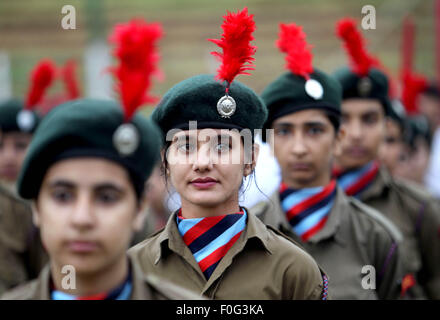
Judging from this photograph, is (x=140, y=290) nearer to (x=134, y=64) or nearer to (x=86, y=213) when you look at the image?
(x=86, y=213)

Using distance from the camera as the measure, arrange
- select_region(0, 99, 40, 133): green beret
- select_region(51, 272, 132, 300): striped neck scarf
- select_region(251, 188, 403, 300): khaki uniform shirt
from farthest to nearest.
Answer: select_region(0, 99, 40, 133): green beret, select_region(251, 188, 403, 300): khaki uniform shirt, select_region(51, 272, 132, 300): striped neck scarf

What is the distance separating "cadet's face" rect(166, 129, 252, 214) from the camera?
3.08 metres

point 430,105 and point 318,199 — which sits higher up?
point 430,105

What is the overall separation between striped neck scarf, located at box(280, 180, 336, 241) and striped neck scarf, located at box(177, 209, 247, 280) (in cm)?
104

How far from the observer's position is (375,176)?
5336 millimetres

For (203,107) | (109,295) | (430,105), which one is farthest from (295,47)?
(430,105)

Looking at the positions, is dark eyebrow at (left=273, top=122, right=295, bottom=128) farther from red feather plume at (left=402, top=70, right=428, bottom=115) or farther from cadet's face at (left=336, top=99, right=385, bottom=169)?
red feather plume at (left=402, top=70, right=428, bottom=115)

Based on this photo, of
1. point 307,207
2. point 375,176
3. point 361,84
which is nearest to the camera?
point 307,207

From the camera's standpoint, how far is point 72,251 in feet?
8.51

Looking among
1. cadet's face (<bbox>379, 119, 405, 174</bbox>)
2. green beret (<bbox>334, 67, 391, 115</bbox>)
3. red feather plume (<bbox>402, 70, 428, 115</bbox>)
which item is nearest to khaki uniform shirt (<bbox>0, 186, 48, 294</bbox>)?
green beret (<bbox>334, 67, 391, 115</bbox>)

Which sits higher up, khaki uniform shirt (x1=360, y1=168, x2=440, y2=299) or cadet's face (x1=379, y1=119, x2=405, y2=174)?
cadet's face (x1=379, y1=119, x2=405, y2=174)

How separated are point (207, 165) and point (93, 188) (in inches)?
24.6

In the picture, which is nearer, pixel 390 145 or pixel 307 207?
pixel 307 207
